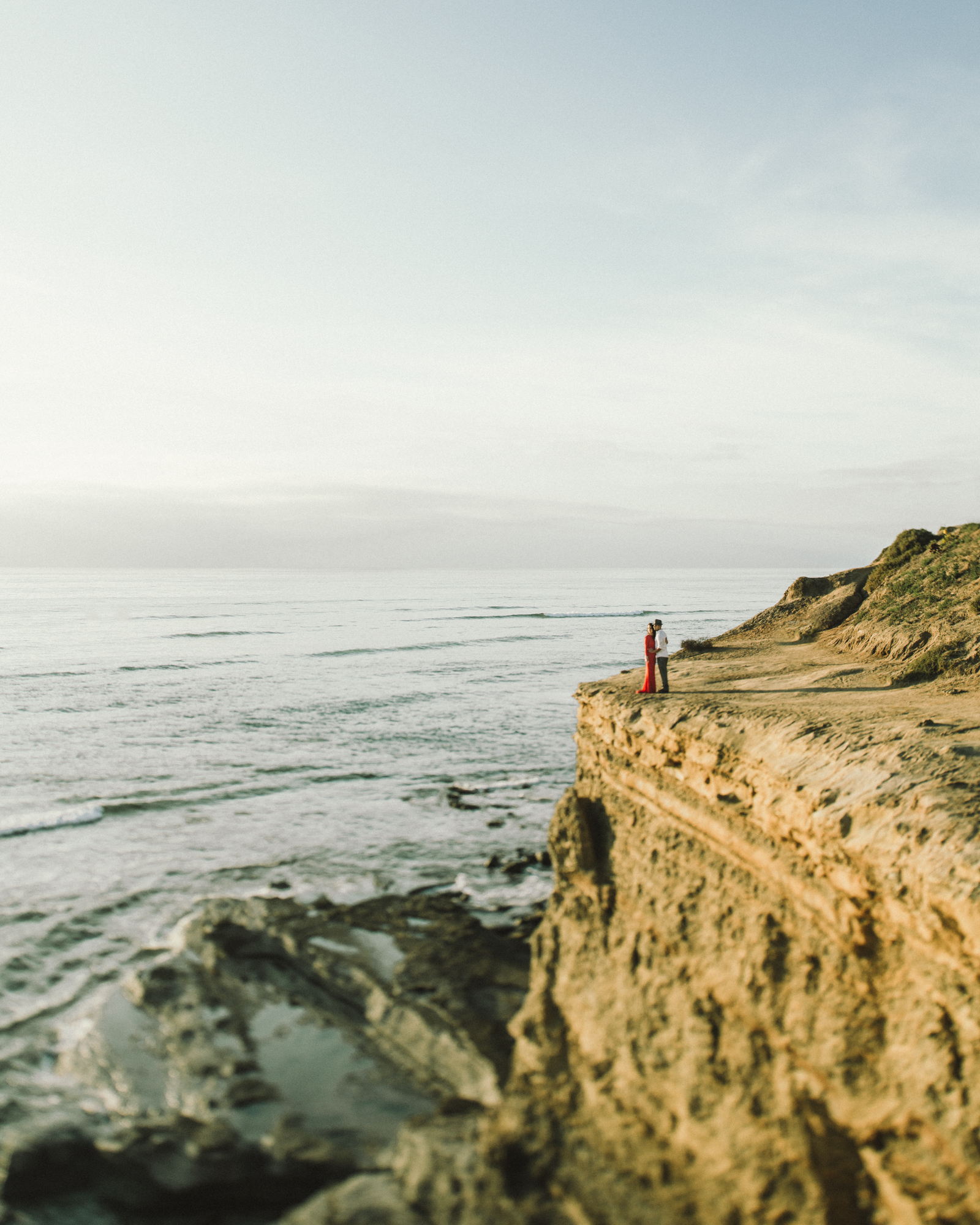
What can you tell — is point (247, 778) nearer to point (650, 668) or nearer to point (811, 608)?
point (650, 668)

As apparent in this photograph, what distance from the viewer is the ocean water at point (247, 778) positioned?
11.9 meters

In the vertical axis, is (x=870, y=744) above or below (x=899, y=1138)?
above

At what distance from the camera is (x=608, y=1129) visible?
6172 mm

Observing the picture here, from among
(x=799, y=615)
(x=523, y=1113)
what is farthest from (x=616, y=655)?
(x=523, y=1113)

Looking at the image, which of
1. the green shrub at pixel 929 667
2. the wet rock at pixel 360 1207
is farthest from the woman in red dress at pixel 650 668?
the wet rock at pixel 360 1207

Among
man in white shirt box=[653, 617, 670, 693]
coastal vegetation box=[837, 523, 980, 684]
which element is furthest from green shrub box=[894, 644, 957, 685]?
man in white shirt box=[653, 617, 670, 693]

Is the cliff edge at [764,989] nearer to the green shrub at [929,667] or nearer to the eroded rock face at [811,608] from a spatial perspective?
the green shrub at [929,667]

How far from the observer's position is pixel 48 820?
53.2 feet

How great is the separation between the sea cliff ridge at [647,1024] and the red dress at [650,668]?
A: 4014 mm

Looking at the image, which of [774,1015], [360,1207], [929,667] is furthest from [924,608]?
[360,1207]

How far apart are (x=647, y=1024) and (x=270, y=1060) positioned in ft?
13.4

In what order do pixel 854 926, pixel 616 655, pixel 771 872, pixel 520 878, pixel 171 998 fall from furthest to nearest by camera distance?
pixel 616 655 → pixel 520 878 → pixel 171 998 → pixel 771 872 → pixel 854 926

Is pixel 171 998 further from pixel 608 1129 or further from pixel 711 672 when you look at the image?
pixel 711 672

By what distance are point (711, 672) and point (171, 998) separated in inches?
591
